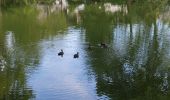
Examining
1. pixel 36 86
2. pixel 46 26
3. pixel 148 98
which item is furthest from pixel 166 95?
pixel 46 26

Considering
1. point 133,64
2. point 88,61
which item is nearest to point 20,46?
point 88,61

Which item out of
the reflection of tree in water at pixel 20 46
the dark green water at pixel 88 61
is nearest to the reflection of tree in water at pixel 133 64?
the dark green water at pixel 88 61

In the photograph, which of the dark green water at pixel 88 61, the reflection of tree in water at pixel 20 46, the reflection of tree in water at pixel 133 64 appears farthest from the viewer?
the reflection of tree in water at pixel 20 46

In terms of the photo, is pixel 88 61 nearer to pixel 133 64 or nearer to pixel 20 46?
pixel 133 64

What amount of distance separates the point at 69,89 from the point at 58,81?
8.10 ft

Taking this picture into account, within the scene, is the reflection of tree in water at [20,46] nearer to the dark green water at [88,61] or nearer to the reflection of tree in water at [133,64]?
the dark green water at [88,61]

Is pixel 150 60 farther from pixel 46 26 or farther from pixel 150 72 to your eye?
pixel 46 26

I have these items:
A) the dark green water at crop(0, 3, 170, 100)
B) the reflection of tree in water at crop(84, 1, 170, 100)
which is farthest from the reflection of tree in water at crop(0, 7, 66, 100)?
the reflection of tree in water at crop(84, 1, 170, 100)

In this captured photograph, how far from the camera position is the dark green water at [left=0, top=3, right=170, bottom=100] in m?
32.4

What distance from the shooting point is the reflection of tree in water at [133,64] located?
32125 mm

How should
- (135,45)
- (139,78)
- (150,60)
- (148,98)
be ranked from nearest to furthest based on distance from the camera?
(148,98) < (139,78) < (150,60) < (135,45)

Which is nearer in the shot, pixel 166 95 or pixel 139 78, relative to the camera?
pixel 166 95

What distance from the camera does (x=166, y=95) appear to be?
99.5 ft

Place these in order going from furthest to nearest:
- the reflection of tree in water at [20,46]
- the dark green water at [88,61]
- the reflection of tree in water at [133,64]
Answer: the reflection of tree in water at [20,46] < the dark green water at [88,61] < the reflection of tree in water at [133,64]
